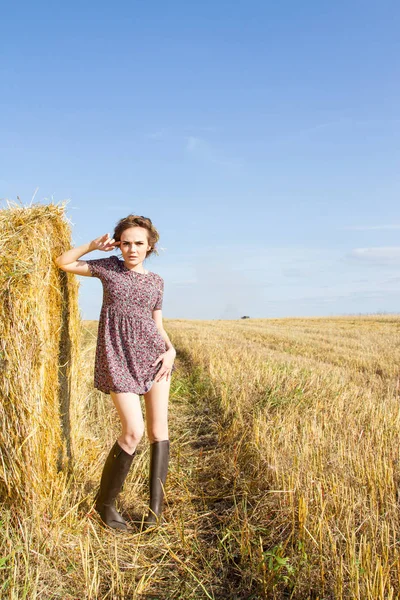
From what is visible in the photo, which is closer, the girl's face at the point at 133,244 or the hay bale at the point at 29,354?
the hay bale at the point at 29,354

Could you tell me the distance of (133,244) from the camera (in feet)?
12.5

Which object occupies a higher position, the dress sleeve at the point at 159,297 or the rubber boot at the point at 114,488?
the dress sleeve at the point at 159,297

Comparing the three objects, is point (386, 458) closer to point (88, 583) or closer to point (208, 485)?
point (208, 485)

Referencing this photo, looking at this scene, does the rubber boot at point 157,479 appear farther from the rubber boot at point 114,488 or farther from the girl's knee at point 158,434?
the rubber boot at point 114,488

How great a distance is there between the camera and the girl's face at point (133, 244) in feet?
12.5

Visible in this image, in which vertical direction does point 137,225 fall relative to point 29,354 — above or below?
above

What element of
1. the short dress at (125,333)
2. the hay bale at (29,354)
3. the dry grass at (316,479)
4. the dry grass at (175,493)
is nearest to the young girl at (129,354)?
the short dress at (125,333)

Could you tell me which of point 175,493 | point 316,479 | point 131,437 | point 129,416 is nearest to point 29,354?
point 129,416

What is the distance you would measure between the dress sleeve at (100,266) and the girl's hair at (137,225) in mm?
217

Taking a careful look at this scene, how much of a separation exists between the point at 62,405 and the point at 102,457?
2.54ft

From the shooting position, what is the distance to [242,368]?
302 inches

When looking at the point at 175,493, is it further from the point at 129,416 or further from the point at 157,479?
the point at 129,416

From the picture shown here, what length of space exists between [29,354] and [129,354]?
70 centimetres

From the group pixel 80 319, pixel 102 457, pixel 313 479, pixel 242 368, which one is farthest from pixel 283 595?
pixel 242 368
